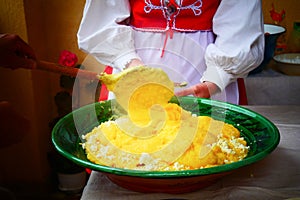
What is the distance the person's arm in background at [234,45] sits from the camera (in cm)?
108

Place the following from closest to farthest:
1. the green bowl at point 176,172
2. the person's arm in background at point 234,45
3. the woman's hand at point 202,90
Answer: the green bowl at point 176,172, the woman's hand at point 202,90, the person's arm in background at point 234,45

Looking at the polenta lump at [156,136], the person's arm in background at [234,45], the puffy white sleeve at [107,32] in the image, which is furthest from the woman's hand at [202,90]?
the puffy white sleeve at [107,32]

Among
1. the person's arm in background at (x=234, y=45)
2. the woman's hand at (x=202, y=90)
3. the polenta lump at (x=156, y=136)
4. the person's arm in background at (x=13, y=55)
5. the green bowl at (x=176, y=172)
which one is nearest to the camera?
Answer: the green bowl at (x=176, y=172)

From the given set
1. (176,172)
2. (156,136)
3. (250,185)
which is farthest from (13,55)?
(250,185)

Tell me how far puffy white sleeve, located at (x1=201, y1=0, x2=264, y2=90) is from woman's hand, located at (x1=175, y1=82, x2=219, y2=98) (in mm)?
18

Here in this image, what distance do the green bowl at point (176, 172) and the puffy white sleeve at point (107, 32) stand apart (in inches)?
9.8

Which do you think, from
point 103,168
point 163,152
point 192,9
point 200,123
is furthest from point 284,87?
point 103,168

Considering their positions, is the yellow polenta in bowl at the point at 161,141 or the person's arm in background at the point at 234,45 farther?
the person's arm in background at the point at 234,45

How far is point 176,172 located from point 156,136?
184mm

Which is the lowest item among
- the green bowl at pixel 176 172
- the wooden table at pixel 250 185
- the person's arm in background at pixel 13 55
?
the wooden table at pixel 250 185

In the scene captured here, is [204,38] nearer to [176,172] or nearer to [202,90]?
[202,90]

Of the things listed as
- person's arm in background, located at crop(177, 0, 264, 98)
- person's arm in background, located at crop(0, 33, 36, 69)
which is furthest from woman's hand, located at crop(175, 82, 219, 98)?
person's arm in background, located at crop(0, 33, 36, 69)

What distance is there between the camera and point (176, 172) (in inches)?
22.9

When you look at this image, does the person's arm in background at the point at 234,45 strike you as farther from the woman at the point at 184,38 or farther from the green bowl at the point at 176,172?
the green bowl at the point at 176,172
